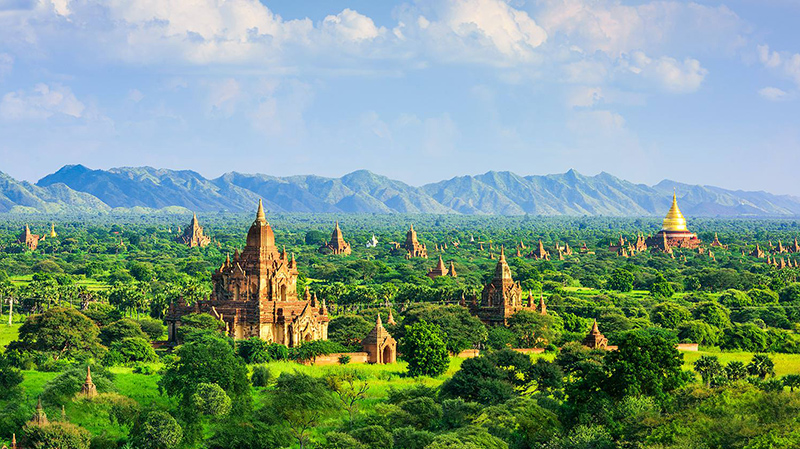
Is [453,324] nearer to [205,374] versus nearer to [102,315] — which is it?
[205,374]

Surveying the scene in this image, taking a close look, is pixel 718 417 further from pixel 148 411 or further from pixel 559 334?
pixel 559 334

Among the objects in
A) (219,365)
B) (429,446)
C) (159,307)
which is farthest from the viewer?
(159,307)

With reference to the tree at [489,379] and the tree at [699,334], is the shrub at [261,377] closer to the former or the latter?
the tree at [489,379]

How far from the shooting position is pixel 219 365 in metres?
57.5

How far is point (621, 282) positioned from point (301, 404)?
8923 cm

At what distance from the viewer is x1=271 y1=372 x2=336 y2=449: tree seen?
171 ft

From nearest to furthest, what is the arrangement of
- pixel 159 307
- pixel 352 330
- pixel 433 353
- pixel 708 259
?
pixel 433 353, pixel 352 330, pixel 159 307, pixel 708 259

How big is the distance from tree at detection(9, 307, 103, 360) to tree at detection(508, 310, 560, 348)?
30459 mm

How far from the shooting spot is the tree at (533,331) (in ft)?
261

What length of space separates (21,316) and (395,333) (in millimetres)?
37353

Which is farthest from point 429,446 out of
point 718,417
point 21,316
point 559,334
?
point 21,316

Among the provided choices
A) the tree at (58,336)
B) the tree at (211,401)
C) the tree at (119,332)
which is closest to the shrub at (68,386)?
the tree at (211,401)

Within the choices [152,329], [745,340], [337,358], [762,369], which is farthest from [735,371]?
[152,329]

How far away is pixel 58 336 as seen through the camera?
225ft
